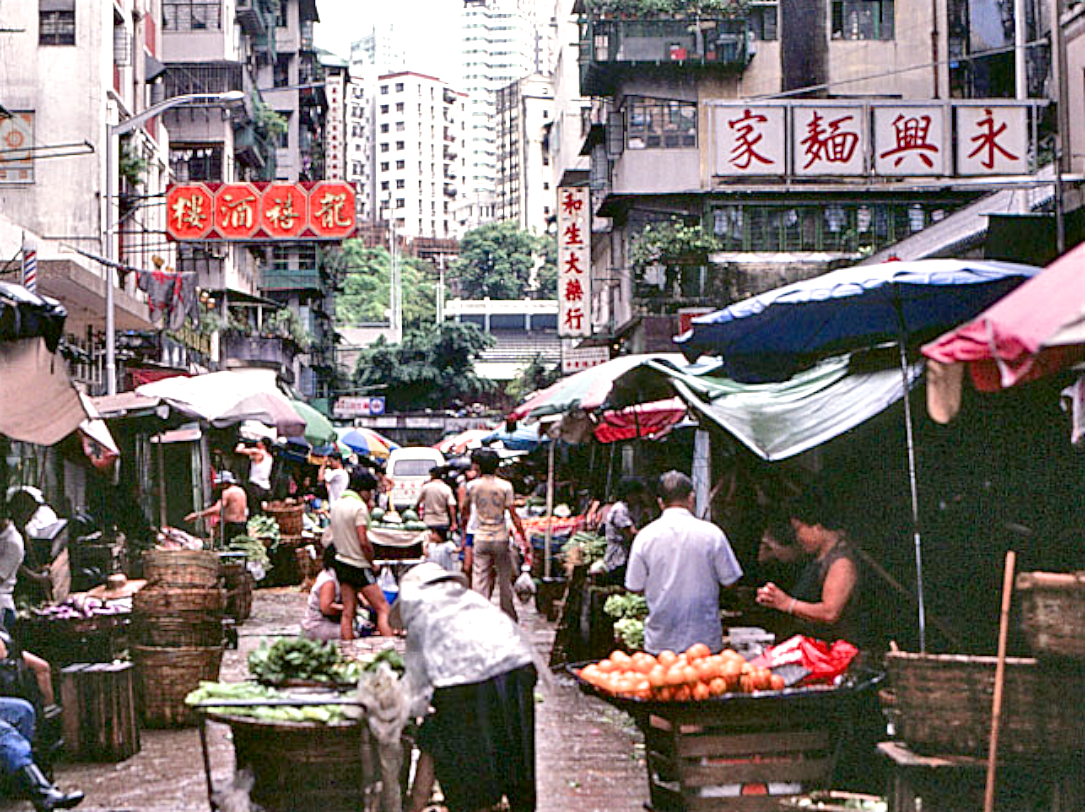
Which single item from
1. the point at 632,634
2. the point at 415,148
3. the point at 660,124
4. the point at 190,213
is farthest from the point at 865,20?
the point at 415,148

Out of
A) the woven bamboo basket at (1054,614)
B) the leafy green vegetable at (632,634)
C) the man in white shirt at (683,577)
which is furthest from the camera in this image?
the leafy green vegetable at (632,634)

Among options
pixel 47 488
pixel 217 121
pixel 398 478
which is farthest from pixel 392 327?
pixel 47 488

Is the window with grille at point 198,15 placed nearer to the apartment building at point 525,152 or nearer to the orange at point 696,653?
the orange at point 696,653

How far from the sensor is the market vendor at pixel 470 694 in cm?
691

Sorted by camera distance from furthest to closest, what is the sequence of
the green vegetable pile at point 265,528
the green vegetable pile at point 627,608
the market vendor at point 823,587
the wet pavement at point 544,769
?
1. the green vegetable pile at point 265,528
2. the green vegetable pile at point 627,608
3. the wet pavement at point 544,769
4. the market vendor at point 823,587

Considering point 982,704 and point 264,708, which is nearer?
point 982,704

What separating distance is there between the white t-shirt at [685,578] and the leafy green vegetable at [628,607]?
A: 302 cm

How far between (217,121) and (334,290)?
32.0 m

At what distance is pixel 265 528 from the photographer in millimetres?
22688

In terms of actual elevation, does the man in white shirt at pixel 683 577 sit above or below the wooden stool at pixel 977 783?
above

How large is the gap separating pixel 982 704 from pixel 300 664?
315 cm

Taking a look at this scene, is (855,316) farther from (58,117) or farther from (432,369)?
(432,369)

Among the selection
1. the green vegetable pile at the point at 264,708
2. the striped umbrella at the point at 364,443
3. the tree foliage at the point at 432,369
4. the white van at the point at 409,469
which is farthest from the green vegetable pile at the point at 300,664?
the tree foliage at the point at 432,369

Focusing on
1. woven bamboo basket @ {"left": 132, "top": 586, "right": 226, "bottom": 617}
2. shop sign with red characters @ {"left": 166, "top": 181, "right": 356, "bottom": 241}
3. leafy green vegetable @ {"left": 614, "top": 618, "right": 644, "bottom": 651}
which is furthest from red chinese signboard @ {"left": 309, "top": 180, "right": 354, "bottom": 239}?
leafy green vegetable @ {"left": 614, "top": 618, "right": 644, "bottom": 651}
